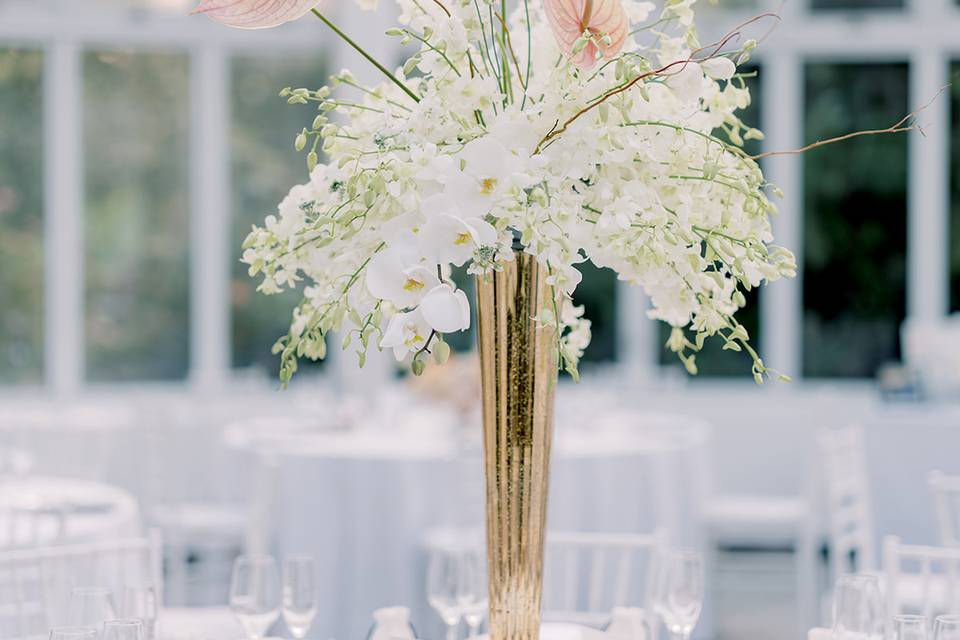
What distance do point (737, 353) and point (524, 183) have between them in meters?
6.11

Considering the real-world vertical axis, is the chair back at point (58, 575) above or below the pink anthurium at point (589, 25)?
below

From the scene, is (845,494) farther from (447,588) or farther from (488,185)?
(488,185)

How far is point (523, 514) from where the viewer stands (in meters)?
1.71

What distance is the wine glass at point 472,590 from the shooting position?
2.14 metres

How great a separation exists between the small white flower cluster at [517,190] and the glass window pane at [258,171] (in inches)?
226

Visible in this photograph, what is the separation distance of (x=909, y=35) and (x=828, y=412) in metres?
2.73

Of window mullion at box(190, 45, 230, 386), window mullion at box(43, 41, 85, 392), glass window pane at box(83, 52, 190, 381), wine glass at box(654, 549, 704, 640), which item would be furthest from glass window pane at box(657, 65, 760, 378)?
wine glass at box(654, 549, 704, 640)

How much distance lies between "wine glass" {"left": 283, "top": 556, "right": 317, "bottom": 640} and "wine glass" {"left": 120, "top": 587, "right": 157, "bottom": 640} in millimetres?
213

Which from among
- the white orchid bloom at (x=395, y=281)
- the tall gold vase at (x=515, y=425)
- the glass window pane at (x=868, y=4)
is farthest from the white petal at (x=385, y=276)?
the glass window pane at (x=868, y=4)

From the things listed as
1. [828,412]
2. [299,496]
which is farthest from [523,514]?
[828,412]

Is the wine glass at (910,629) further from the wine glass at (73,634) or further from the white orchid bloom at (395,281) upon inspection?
the wine glass at (73,634)

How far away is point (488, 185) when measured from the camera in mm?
1513

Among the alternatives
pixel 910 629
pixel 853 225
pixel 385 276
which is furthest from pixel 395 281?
pixel 853 225

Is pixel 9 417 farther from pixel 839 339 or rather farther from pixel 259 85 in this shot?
pixel 839 339
